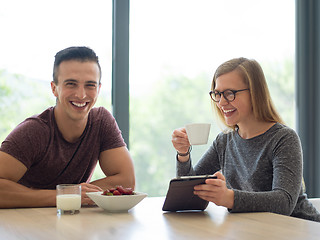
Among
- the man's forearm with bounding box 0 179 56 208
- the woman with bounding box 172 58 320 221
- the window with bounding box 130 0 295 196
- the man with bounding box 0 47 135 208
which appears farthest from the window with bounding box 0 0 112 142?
the woman with bounding box 172 58 320 221

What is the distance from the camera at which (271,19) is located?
11.7 ft

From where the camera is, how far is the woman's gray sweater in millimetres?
1545

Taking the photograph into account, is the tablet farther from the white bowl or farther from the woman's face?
the woman's face

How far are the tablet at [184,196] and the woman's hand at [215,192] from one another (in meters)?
0.02

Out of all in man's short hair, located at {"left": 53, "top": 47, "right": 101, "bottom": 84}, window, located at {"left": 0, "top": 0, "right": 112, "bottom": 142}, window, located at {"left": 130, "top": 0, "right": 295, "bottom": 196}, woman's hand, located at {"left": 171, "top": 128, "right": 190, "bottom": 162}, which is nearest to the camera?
woman's hand, located at {"left": 171, "top": 128, "right": 190, "bottom": 162}

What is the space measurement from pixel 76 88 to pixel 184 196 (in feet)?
2.93

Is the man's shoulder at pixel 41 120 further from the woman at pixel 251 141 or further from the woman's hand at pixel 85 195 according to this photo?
the woman at pixel 251 141

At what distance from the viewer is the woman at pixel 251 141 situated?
1.69 metres

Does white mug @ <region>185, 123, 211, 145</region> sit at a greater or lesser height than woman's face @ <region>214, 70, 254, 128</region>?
lesser

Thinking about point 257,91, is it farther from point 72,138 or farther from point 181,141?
point 72,138

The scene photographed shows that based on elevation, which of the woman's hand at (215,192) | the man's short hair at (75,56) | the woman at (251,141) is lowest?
the woman's hand at (215,192)

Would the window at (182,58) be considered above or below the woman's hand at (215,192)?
above

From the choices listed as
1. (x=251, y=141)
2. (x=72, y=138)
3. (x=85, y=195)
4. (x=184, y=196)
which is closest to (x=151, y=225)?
(x=184, y=196)

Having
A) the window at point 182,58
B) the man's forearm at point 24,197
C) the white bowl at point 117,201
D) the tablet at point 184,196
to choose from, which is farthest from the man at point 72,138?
the window at point 182,58
